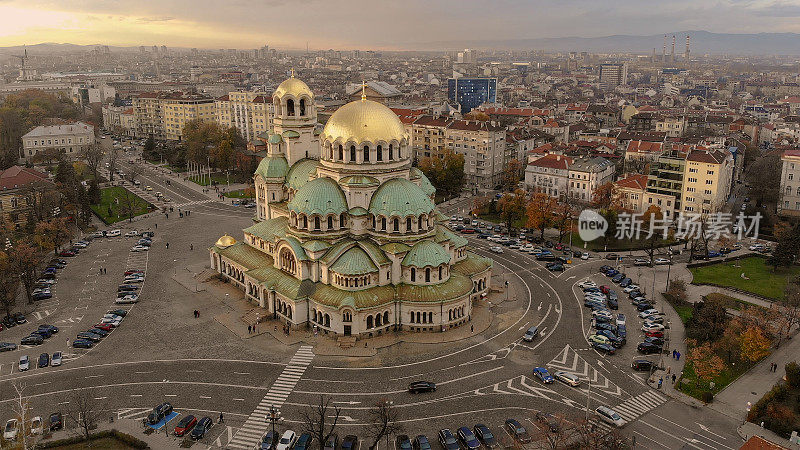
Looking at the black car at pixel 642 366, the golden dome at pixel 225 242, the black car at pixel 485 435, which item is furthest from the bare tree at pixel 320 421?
Answer: the golden dome at pixel 225 242

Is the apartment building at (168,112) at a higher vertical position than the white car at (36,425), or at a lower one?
higher

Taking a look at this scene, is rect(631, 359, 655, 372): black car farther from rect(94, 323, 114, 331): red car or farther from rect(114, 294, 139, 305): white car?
rect(114, 294, 139, 305): white car

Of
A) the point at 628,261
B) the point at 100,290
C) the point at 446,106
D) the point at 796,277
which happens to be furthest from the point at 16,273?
the point at 446,106

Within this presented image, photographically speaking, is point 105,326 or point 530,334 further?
point 105,326

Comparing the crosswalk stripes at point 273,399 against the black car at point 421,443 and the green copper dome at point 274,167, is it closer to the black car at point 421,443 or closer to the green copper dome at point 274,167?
the black car at point 421,443

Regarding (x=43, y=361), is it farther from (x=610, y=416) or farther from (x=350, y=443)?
(x=610, y=416)

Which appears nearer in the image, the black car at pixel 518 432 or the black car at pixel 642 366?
the black car at pixel 518 432

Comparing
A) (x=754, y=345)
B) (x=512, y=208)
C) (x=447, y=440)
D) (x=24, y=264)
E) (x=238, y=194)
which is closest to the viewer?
(x=447, y=440)

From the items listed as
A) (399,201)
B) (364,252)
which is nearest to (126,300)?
(364,252)
